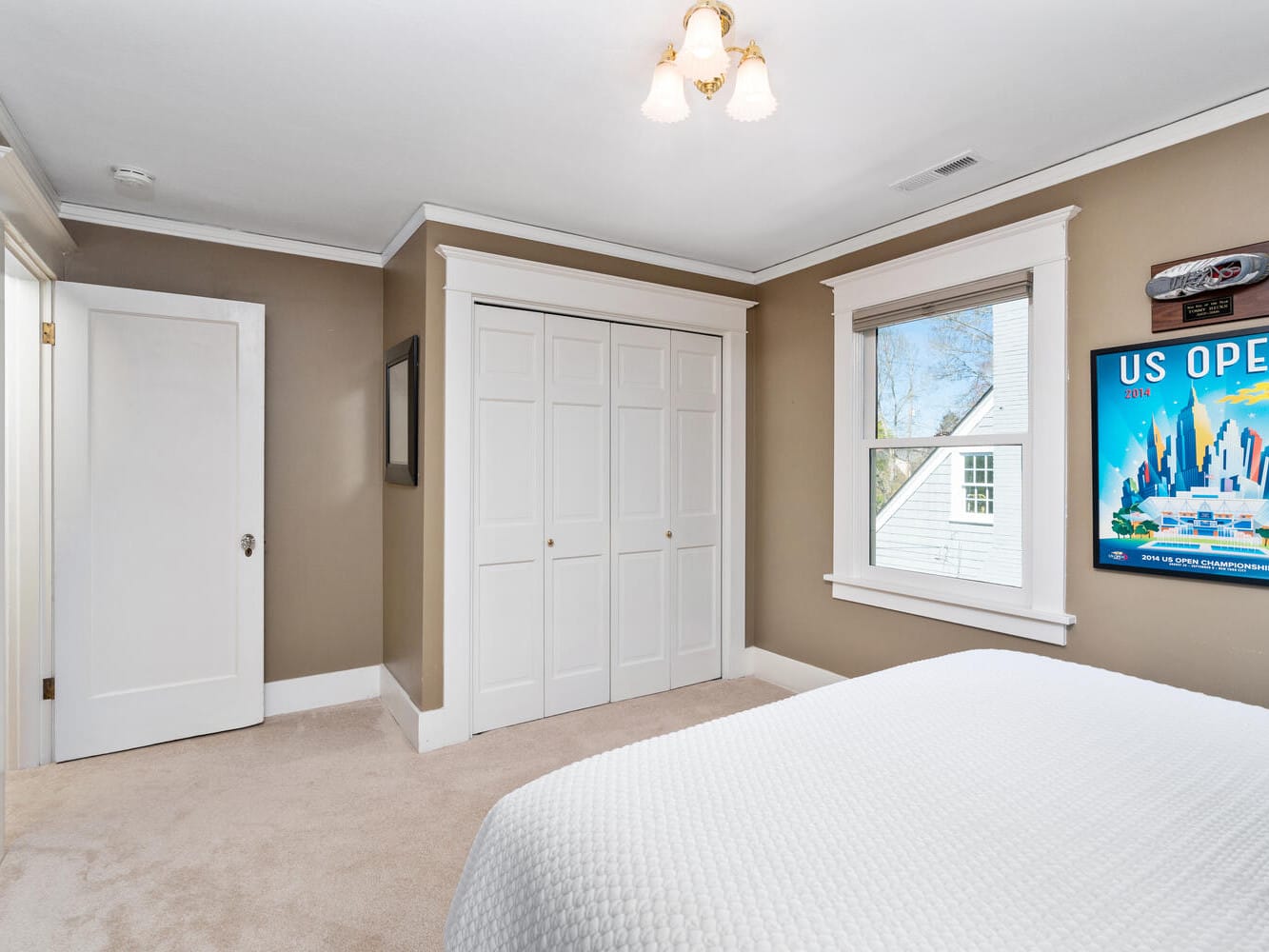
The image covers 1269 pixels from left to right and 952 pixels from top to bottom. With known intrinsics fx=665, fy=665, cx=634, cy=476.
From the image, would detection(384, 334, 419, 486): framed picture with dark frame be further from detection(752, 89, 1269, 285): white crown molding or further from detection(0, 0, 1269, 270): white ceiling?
detection(752, 89, 1269, 285): white crown molding

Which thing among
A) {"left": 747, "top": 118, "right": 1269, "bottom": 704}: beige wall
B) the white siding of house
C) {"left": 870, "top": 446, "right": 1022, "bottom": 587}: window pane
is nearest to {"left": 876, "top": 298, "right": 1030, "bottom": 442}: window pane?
the white siding of house

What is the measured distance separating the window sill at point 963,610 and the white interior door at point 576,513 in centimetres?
130

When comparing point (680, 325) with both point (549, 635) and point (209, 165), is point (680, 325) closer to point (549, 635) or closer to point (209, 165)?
point (549, 635)

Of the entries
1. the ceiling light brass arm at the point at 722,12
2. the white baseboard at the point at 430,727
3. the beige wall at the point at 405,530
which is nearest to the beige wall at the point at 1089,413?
the ceiling light brass arm at the point at 722,12

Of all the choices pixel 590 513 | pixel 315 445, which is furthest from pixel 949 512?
pixel 315 445

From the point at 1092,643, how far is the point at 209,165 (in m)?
3.93

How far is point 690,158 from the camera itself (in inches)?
103

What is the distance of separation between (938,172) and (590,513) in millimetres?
2242

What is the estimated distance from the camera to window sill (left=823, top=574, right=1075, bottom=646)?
2641 mm

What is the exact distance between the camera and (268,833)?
2379mm

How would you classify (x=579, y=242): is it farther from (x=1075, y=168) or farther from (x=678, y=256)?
(x=1075, y=168)

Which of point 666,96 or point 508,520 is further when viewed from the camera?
point 508,520

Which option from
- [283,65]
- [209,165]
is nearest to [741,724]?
[283,65]

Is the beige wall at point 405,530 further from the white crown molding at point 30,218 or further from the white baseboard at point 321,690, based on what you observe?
the white crown molding at point 30,218
